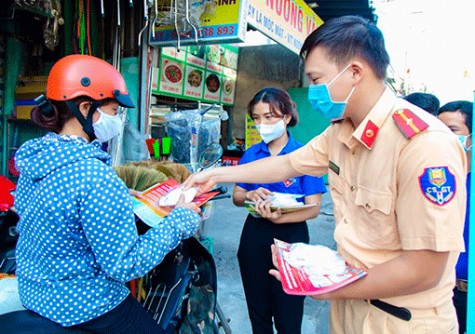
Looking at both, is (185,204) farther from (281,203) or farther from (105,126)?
(281,203)

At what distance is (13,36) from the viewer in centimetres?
→ 398

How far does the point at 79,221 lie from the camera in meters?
1.20

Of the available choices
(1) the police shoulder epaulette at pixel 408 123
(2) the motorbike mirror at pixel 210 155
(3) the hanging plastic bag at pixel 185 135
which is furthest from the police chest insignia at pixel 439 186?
(3) the hanging plastic bag at pixel 185 135

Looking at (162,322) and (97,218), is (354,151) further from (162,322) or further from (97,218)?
(162,322)

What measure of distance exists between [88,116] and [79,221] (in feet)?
1.46

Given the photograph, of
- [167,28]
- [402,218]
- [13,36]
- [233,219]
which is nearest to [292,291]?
[402,218]

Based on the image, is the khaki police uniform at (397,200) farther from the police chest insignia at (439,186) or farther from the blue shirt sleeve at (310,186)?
the blue shirt sleeve at (310,186)

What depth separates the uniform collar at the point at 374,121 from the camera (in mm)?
1149

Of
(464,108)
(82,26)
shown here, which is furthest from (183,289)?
(82,26)

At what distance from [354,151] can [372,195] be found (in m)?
0.22

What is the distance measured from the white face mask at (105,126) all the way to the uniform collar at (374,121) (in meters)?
1.00

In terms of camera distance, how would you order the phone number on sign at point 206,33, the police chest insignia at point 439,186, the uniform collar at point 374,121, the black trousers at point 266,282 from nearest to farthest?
the police chest insignia at point 439,186, the uniform collar at point 374,121, the black trousers at point 266,282, the phone number on sign at point 206,33

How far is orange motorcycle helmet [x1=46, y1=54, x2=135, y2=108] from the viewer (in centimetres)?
135

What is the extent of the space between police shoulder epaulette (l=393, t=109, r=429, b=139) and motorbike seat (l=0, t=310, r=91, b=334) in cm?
136
